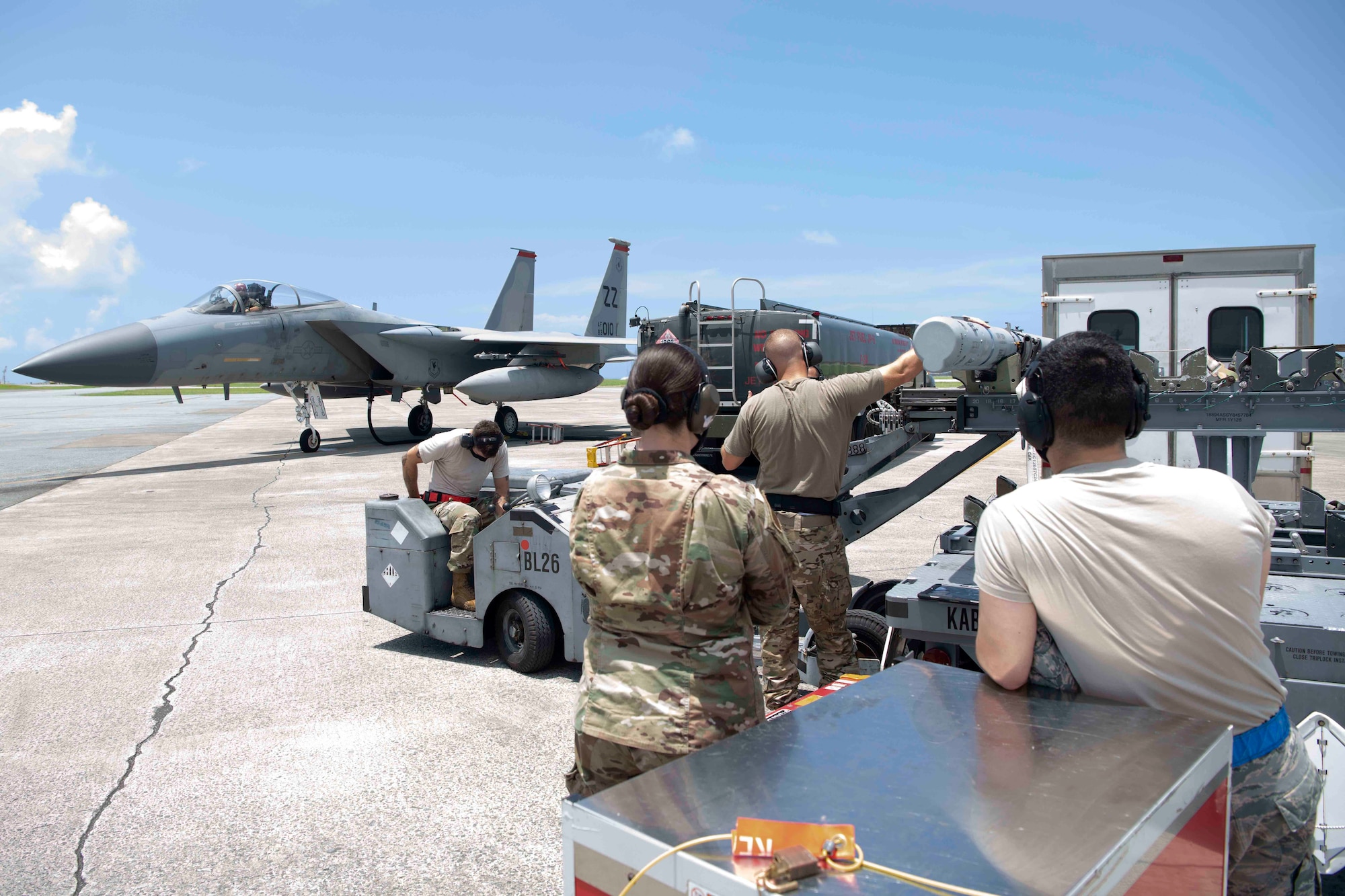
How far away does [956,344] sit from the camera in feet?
9.87

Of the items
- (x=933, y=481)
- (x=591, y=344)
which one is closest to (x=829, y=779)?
(x=933, y=481)

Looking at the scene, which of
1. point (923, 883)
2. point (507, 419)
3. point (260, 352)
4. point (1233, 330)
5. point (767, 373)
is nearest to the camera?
point (923, 883)

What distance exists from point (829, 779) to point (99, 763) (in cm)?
407

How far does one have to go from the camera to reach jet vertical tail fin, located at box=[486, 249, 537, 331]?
1027 inches

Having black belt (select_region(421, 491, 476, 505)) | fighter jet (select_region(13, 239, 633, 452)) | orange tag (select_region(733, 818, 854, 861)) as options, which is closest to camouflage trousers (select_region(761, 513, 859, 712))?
black belt (select_region(421, 491, 476, 505))

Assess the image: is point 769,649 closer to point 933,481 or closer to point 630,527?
point 933,481

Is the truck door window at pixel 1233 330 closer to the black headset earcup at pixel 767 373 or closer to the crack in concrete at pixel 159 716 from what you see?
the black headset earcup at pixel 767 373

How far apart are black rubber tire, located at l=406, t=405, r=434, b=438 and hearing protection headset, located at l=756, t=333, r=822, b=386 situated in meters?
17.7

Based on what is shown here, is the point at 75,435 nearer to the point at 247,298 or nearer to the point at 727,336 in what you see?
the point at 247,298

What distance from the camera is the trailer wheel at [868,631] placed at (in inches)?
174

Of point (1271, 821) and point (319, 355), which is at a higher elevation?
point (319, 355)

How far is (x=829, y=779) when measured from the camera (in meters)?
1.50

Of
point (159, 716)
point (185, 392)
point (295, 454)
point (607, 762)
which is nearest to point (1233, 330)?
point (607, 762)

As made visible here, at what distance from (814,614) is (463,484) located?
2732 millimetres
